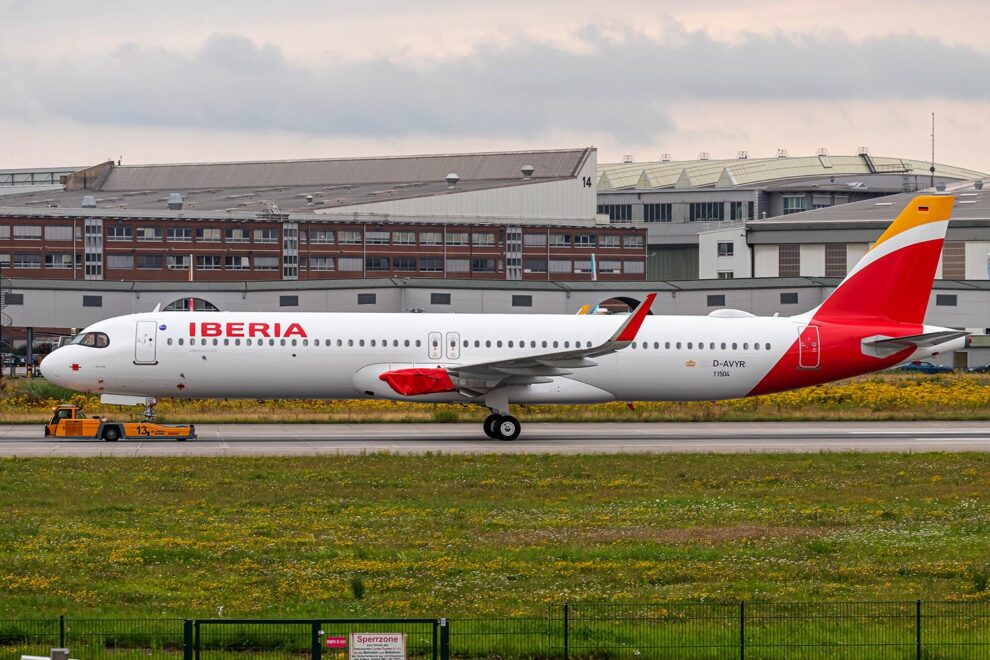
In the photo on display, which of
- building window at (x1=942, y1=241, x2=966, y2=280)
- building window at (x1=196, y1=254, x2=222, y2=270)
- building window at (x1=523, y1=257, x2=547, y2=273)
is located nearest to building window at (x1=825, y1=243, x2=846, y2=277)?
building window at (x1=942, y1=241, x2=966, y2=280)

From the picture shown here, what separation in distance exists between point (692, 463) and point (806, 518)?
936cm

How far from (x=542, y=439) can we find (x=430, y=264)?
92324 millimetres

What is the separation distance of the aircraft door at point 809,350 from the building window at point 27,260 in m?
97.8

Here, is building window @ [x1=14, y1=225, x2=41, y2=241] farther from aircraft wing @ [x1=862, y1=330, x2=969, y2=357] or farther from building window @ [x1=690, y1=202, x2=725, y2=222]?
aircraft wing @ [x1=862, y1=330, x2=969, y2=357]

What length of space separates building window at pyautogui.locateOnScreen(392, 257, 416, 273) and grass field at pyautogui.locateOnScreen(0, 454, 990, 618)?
98192 millimetres

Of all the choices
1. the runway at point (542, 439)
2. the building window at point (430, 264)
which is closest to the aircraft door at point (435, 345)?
the runway at point (542, 439)

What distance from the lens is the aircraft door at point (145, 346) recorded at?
4453 centimetres

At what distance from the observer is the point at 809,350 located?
4881cm

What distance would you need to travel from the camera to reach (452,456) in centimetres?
3875

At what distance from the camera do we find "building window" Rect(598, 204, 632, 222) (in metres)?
180

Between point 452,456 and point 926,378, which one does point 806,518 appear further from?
point 926,378

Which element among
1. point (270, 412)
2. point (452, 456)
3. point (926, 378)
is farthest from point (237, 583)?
point (926, 378)

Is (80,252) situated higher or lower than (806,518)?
higher

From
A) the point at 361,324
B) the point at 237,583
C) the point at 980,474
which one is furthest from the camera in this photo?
the point at 361,324
